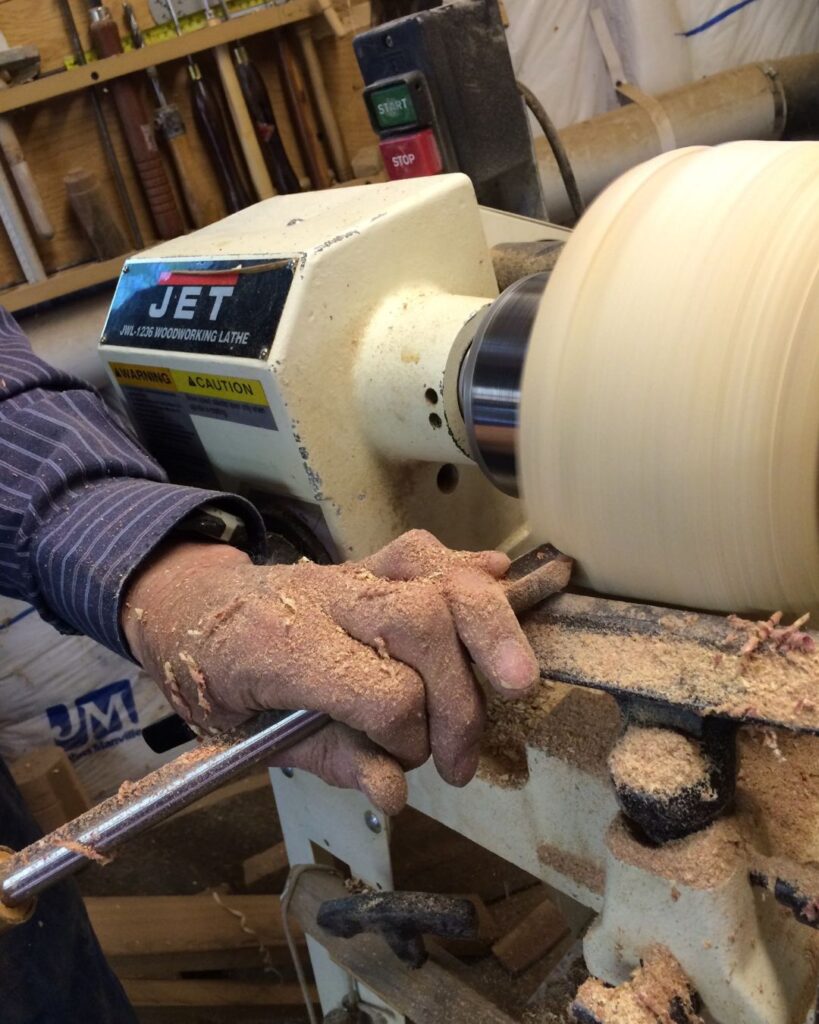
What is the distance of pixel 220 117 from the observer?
6.71ft

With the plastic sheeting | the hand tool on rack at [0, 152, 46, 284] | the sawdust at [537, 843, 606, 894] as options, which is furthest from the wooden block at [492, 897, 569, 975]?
the plastic sheeting

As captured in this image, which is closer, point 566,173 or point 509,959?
point 509,959

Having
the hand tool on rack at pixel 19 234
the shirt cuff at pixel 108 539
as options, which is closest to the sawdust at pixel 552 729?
the shirt cuff at pixel 108 539

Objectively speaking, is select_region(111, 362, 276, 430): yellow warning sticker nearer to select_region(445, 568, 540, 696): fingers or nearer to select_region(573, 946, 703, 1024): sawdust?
select_region(445, 568, 540, 696): fingers

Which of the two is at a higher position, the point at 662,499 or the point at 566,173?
the point at 566,173

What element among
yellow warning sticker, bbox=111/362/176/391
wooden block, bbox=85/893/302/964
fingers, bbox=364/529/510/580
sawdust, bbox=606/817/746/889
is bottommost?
wooden block, bbox=85/893/302/964

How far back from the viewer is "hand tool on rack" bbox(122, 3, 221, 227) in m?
1.96

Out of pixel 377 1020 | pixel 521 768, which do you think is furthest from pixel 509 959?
pixel 521 768

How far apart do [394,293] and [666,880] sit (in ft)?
1.92

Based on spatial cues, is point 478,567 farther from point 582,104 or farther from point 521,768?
point 582,104

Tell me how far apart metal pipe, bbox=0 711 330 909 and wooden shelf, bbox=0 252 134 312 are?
60.7 inches

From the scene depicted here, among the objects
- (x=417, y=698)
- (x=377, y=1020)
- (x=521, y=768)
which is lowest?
(x=377, y=1020)

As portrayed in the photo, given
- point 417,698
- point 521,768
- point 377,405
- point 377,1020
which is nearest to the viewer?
point 417,698

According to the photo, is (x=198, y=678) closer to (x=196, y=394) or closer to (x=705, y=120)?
(x=196, y=394)
